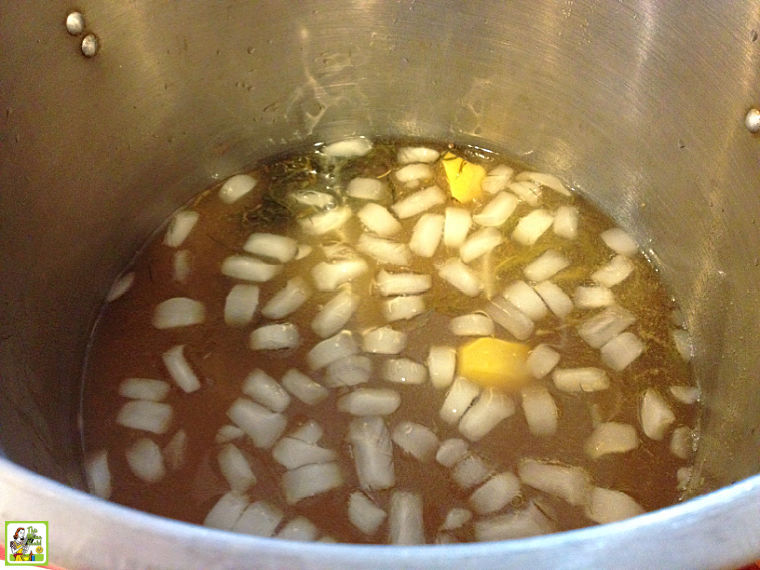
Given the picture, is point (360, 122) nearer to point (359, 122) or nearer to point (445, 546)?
point (359, 122)

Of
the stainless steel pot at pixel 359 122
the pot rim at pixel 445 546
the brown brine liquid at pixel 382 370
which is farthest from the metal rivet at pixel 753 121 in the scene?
the pot rim at pixel 445 546

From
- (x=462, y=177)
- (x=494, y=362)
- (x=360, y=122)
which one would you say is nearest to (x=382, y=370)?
(x=494, y=362)

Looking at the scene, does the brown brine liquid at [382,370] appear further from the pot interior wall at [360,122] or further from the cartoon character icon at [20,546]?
the cartoon character icon at [20,546]

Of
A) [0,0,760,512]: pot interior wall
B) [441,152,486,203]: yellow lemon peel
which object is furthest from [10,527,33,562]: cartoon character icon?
[441,152,486,203]: yellow lemon peel

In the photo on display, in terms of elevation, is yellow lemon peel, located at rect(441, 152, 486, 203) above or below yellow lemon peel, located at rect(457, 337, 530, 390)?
above

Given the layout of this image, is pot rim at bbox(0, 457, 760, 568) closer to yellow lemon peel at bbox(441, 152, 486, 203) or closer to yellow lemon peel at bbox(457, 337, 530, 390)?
yellow lemon peel at bbox(457, 337, 530, 390)

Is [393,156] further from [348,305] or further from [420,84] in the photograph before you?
[348,305]

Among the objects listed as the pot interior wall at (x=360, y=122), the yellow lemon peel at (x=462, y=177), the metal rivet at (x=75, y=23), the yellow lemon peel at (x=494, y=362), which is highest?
the metal rivet at (x=75, y=23)
